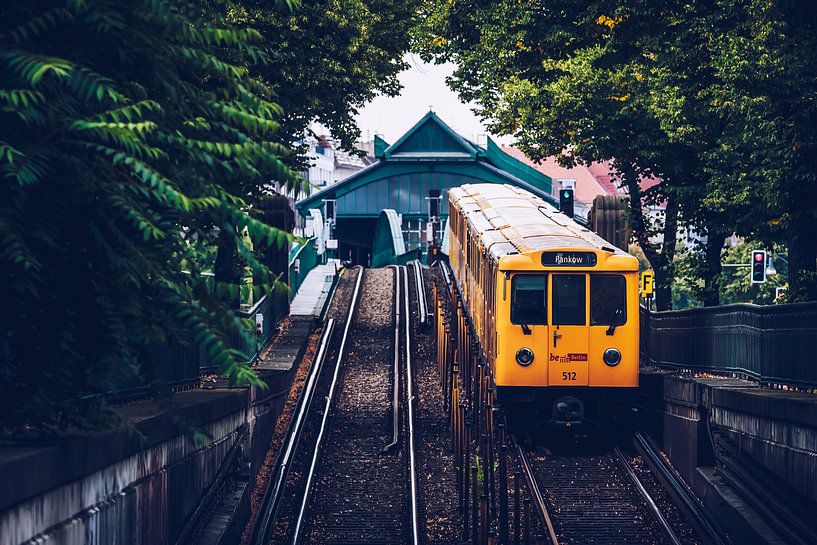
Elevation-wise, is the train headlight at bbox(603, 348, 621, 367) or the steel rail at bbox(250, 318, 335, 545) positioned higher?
the train headlight at bbox(603, 348, 621, 367)

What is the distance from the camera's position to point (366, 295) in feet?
128

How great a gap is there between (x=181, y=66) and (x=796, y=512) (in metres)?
7.65

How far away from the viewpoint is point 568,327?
19.2 meters

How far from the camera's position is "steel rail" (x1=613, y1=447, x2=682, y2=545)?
15.0 metres

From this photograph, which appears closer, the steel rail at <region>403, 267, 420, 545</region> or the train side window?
the steel rail at <region>403, 267, 420, 545</region>

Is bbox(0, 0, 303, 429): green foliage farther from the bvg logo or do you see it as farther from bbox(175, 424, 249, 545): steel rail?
the bvg logo

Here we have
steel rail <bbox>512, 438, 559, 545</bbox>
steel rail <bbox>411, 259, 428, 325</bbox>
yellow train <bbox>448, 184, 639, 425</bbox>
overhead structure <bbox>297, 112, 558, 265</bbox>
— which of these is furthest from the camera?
overhead structure <bbox>297, 112, 558, 265</bbox>

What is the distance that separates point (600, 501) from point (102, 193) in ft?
34.7

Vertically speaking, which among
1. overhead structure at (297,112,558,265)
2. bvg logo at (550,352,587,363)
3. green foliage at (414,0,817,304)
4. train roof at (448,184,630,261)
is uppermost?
overhead structure at (297,112,558,265)

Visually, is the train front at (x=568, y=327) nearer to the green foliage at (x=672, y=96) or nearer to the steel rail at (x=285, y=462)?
the green foliage at (x=672, y=96)

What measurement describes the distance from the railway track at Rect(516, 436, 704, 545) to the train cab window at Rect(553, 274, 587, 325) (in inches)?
A: 84.9

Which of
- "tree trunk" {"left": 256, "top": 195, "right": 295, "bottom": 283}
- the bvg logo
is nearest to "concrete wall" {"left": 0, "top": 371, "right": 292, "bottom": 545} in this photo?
the bvg logo

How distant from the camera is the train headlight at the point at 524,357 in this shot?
19.2 m

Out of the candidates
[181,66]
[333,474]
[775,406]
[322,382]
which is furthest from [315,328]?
[181,66]
